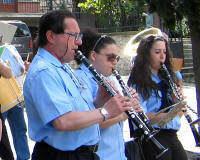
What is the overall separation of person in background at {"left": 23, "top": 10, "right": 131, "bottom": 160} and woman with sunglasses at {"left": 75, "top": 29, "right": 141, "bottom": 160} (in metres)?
0.28

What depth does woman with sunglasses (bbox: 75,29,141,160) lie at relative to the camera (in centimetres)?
328

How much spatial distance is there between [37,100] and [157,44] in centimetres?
163

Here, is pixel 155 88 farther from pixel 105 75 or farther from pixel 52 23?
pixel 52 23

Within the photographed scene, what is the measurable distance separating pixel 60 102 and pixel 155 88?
1377 mm

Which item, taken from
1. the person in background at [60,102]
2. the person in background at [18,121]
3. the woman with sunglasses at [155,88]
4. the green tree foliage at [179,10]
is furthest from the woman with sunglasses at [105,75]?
the person in background at [18,121]

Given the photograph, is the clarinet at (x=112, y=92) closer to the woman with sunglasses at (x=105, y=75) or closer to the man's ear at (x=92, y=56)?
the woman with sunglasses at (x=105, y=75)

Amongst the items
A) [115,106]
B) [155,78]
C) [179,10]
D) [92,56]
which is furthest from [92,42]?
[179,10]

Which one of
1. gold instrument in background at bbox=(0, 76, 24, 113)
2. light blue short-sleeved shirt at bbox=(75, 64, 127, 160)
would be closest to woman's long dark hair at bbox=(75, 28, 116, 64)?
light blue short-sleeved shirt at bbox=(75, 64, 127, 160)

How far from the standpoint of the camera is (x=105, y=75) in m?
3.55

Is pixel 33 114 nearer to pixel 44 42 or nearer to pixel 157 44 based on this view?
pixel 44 42

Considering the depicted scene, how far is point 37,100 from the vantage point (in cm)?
279

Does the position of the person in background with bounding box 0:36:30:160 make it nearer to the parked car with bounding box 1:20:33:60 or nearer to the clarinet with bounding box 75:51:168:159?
the clarinet with bounding box 75:51:168:159

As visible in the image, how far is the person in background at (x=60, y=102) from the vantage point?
274 centimetres

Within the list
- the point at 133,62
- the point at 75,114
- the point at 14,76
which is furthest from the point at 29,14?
the point at 75,114
